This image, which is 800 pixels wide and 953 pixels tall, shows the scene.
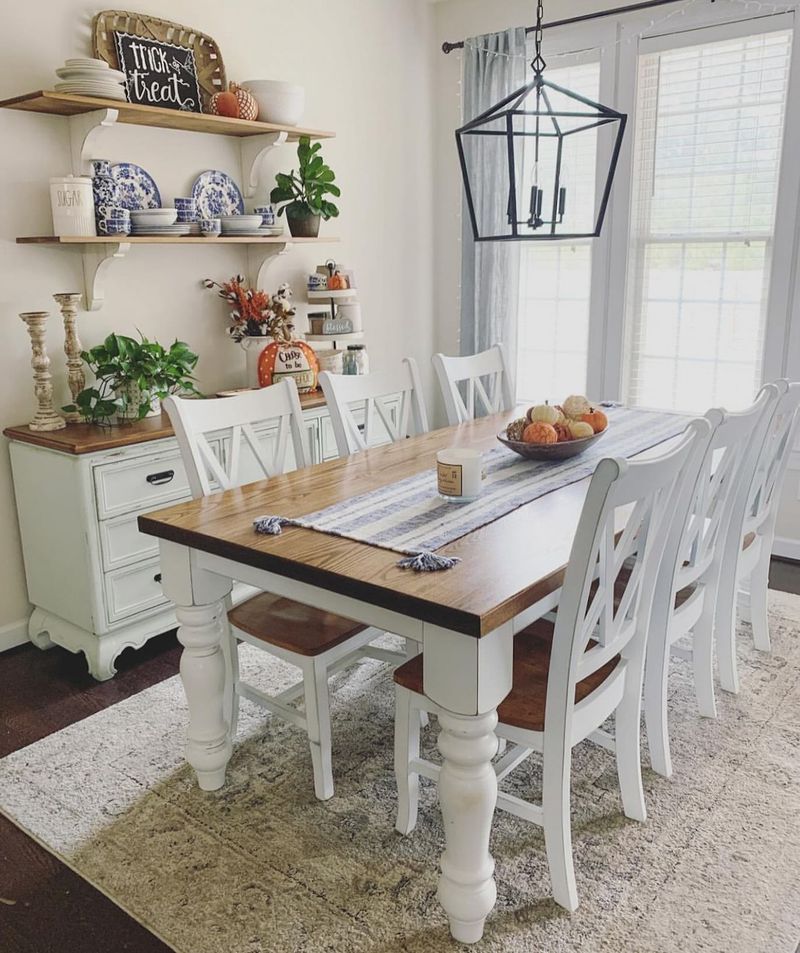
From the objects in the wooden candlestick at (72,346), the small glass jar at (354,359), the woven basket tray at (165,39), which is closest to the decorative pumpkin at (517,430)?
the small glass jar at (354,359)

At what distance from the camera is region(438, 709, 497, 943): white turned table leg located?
1589 millimetres

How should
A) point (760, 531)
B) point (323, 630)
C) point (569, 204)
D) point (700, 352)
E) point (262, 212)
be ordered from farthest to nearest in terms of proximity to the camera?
point (569, 204)
point (700, 352)
point (262, 212)
point (760, 531)
point (323, 630)

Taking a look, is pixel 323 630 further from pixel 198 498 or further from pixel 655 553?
pixel 655 553

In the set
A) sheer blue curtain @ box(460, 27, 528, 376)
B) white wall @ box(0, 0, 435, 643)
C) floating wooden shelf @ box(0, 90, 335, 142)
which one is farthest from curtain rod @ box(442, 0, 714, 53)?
floating wooden shelf @ box(0, 90, 335, 142)

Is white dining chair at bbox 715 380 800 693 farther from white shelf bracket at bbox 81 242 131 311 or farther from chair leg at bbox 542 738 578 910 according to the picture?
white shelf bracket at bbox 81 242 131 311

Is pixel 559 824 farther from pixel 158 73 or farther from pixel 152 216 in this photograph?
pixel 158 73

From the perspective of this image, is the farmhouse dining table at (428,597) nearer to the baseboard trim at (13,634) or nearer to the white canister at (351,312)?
the baseboard trim at (13,634)

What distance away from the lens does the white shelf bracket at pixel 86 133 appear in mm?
2785

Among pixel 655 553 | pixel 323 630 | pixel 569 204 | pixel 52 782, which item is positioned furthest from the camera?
pixel 569 204

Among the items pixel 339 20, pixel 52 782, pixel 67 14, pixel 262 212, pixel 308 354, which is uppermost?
pixel 339 20

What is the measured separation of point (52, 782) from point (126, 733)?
27 cm

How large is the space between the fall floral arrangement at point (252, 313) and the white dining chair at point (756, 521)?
194 centimetres

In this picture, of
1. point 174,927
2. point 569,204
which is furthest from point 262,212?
point 174,927

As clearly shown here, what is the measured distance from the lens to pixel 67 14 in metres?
2.89
